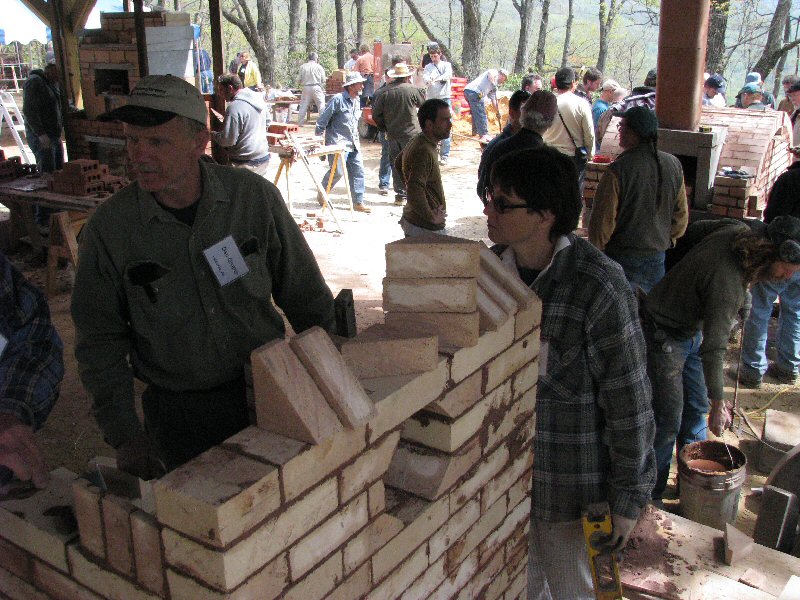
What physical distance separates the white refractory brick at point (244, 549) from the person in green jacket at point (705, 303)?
9.12 feet

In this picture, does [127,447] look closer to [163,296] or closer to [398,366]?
[163,296]

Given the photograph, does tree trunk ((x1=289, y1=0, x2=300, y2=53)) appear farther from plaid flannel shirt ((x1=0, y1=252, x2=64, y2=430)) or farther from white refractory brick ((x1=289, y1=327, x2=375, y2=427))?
white refractory brick ((x1=289, y1=327, x2=375, y2=427))

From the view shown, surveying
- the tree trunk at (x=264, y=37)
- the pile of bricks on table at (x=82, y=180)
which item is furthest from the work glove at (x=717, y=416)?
the tree trunk at (x=264, y=37)

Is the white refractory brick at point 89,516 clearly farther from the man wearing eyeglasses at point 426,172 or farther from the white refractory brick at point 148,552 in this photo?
the man wearing eyeglasses at point 426,172

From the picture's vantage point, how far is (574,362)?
7.91ft

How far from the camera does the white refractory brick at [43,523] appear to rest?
1614mm

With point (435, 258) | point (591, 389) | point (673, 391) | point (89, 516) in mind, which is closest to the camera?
point (89, 516)

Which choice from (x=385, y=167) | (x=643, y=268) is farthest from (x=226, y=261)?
(x=385, y=167)

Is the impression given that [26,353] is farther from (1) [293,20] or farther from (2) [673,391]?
(1) [293,20]

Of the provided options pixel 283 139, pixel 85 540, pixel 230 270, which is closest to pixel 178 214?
pixel 230 270

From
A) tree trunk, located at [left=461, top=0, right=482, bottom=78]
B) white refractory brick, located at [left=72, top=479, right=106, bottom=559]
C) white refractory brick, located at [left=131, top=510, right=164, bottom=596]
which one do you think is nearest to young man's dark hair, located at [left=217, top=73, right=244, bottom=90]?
white refractory brick, located at [left=72, top=479, right=106, bottom=559]

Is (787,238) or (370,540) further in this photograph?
(787,238)

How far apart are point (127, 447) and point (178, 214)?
2.49 feet

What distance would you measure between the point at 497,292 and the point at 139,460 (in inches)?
47.5
